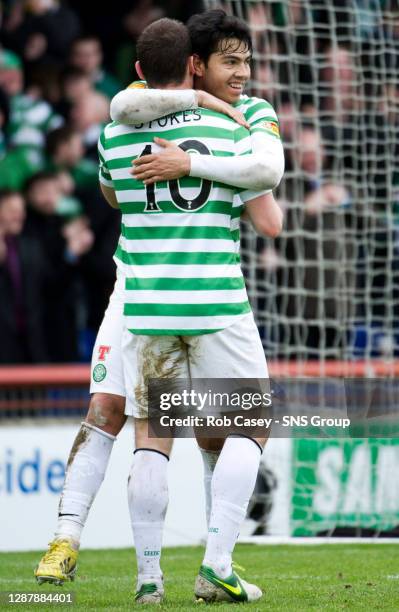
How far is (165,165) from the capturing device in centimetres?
469

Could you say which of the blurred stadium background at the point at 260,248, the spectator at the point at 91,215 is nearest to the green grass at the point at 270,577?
the blurred stadium background at the point at 260,248

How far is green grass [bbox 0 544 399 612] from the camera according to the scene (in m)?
4.88

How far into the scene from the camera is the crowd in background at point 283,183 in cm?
931

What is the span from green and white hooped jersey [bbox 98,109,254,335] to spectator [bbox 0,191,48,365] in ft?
18.0

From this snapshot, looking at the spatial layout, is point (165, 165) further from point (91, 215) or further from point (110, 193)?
point (91, 215)

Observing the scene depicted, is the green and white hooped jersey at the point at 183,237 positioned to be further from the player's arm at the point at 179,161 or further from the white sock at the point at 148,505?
the white sock at the point at 148,505

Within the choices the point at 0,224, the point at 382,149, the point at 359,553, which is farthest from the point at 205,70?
the point at 0,224

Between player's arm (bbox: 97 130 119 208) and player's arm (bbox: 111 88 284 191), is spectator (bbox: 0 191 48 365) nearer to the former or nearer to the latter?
player's arm (bbox: 97 130 119 208)

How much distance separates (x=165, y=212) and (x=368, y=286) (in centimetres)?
472

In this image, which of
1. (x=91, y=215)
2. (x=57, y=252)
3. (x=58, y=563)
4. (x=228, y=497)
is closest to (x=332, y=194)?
(x=91, y=215)

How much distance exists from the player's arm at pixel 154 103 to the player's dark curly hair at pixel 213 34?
0.20m

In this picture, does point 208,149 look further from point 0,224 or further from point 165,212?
point 0,224

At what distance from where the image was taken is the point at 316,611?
4.62 m

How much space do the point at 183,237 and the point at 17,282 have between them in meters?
5.69
